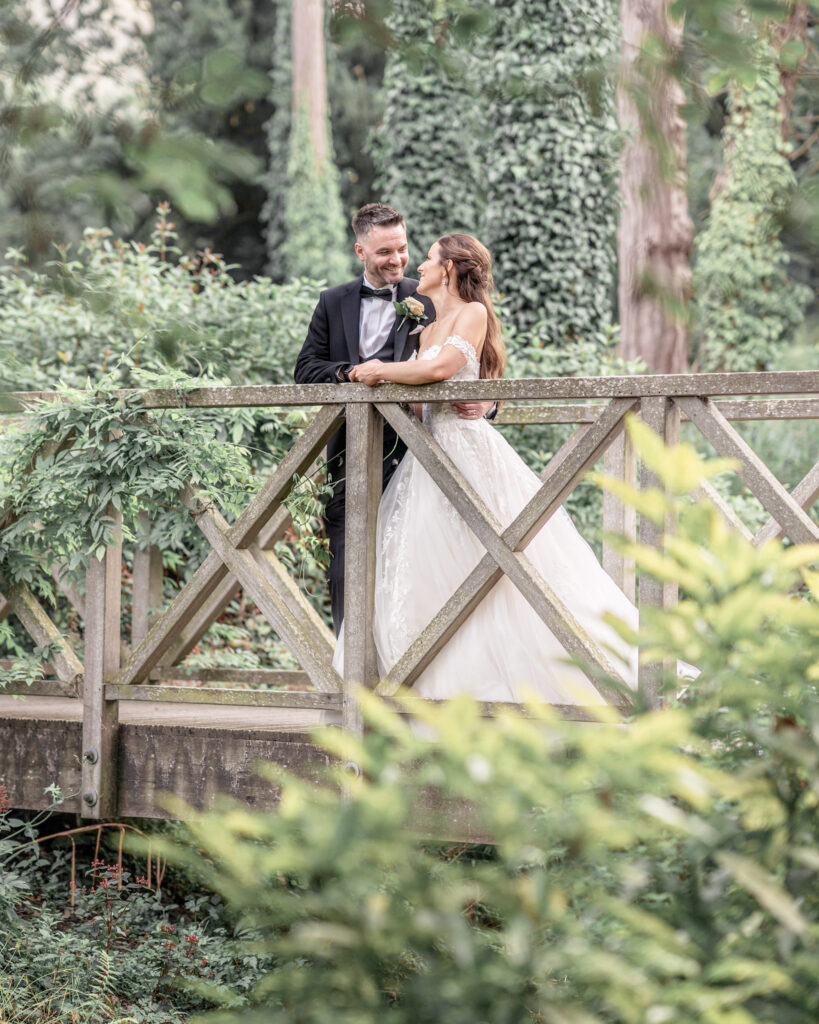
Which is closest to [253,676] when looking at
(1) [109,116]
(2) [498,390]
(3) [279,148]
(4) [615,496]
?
(4) [615,496]

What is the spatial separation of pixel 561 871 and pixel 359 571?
2351mm

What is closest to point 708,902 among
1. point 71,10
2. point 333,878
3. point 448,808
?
point 333,878

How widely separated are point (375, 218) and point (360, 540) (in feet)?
4.37

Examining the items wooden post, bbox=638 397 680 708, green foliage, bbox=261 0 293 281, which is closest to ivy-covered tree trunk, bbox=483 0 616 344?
wooden post, bbox=638 397 680 708

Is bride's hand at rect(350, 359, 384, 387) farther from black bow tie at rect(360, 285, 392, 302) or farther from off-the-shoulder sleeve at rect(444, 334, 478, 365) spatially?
black bow tie at rect(360, 285, 392, 302)

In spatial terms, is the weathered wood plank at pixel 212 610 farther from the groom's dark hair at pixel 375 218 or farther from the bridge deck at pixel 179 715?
the groom's dark hair at pixel 375 218

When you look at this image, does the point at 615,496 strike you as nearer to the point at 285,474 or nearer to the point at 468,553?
the point at 468,553

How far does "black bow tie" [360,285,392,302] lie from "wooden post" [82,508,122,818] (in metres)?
1.23

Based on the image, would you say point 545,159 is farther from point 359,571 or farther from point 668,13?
point 668,13

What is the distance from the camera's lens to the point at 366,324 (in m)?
4.76

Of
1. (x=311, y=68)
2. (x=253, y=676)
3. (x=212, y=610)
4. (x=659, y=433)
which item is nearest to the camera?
(x=659, y=433)

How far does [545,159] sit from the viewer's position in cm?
967

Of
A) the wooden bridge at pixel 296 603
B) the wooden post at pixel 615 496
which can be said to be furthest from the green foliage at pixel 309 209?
the wooden bridge at pixel 296 603

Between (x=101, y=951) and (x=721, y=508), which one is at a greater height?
(x=721, y=508)
